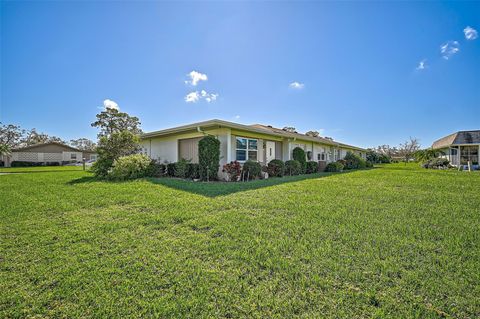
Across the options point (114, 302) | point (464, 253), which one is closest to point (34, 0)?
point (114, 302)

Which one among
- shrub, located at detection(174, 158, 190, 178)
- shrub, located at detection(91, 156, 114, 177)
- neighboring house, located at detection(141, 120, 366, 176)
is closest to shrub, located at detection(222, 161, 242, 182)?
neighboring house, located at detection(141, 120, 366, 176)

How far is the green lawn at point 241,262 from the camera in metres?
1.93

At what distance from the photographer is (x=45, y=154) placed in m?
34.4

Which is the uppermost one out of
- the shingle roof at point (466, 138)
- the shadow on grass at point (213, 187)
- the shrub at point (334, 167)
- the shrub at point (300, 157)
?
the shingle roof at point (466, 138)

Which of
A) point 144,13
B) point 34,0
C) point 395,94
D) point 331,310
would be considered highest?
point 144,13

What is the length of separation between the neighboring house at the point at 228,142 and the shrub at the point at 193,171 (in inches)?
34.9

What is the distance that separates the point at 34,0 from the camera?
7.80 m

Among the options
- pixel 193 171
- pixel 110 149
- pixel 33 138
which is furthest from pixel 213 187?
pixel 33 138

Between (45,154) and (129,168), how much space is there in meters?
36.4

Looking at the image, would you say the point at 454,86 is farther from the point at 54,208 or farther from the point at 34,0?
the point at 34,0

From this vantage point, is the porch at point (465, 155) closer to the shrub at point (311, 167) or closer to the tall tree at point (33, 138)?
the shrub at point (311, 167)

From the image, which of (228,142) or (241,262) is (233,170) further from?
(241,262)

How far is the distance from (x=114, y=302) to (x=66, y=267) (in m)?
1.12

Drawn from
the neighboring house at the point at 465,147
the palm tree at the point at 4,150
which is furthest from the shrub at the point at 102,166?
the palm tree at the point at 4,150
